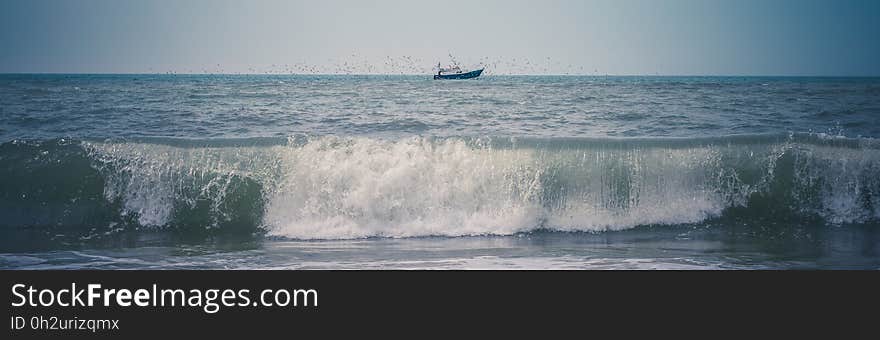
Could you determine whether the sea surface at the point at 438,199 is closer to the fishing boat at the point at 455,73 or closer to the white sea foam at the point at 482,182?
the white sea foam at the point at 482,182

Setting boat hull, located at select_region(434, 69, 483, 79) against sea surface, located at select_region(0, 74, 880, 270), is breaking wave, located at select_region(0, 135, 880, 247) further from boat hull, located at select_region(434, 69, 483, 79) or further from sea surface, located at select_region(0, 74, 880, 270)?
boat hull, located at select_region(434, 69, 483, 79)

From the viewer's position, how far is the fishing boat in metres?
53.2

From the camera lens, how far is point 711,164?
7.94 meters

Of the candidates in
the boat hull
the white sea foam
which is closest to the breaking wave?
the white sea foam

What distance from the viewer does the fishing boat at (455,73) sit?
53244 mm

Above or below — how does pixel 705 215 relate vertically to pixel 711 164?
below
